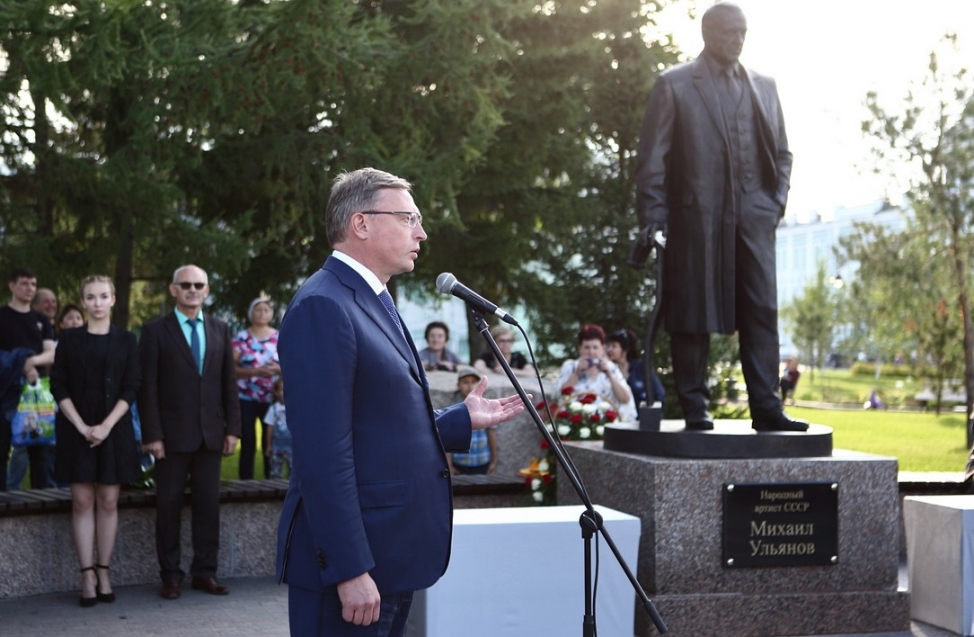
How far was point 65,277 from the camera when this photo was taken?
1473cm

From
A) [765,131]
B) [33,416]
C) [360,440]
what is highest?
[765,131]

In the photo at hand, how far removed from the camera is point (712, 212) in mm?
7434

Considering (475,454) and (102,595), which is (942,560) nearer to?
(475,454)

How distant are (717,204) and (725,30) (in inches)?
39.7

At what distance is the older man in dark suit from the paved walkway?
22cm

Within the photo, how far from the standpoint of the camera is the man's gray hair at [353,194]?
12.3ft

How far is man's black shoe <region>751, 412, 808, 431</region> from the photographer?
7.37 metres

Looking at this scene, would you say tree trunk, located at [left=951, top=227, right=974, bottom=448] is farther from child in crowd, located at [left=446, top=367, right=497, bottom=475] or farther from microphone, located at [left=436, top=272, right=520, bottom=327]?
microphone, located at [left=436, top=272, right=520, bottom=327]

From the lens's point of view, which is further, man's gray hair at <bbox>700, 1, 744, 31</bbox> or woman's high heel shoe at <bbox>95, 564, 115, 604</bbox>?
woman's high heel shoe at <bbox>95, 564, 115, 604</bbox>

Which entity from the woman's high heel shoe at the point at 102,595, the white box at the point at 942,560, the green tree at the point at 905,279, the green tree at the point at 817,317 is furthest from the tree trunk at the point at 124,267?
the green tree at the point at 817,317

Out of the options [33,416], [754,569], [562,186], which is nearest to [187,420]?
[33,416]

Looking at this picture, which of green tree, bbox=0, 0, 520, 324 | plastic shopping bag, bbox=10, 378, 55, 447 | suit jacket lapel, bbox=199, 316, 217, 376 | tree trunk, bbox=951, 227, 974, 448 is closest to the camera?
suit jacket lapel, bbox=199, 316, 217, 376

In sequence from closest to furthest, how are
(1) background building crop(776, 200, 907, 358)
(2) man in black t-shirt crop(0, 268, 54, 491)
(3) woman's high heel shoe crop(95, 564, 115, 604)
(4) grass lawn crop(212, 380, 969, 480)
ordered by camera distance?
(3) woman's high heel shoe crop(95, 564, 115, 604) < (2) man in black t-shirt crop(0, 268, 54, 491) < (4) grass lawn crop(212, 380, 969, 480) < (1) background building crop(776, 200, 907, 358)

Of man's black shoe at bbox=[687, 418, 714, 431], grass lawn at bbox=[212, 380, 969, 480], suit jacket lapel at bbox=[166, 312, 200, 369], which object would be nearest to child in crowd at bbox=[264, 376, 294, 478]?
suit jacket lapel at bbox=[166, 312, 200, 369]
